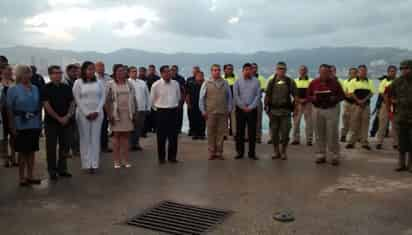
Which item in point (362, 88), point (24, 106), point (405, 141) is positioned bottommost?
point (405, 141)

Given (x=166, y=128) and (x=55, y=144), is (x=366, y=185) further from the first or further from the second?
(x=55, y=144)

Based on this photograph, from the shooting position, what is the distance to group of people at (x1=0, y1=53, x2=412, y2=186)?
21.7 feet

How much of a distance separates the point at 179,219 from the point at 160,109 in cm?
349

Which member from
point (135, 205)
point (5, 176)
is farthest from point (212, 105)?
point (5, 176)

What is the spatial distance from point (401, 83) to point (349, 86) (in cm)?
286

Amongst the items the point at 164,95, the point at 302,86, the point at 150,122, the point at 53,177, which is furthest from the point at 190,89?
the point at 53,177

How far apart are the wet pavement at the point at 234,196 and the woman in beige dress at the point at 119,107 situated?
0.57 meters

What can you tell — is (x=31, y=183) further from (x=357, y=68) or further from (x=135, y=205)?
(x=357, y=68)

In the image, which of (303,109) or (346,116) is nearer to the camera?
(303,109)

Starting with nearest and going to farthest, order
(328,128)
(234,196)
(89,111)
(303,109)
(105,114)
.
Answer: (234,196) → (89,111) → (328,128) → (105,114) → (303,109)

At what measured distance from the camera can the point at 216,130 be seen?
29.2 feet

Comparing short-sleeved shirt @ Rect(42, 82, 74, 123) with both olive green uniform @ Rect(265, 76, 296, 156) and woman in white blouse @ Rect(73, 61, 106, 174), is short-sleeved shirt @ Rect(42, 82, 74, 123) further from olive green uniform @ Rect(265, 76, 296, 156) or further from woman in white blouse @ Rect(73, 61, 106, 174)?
olive green uniform @ Rect(265, 76, 296, 156)

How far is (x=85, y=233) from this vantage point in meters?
4.68

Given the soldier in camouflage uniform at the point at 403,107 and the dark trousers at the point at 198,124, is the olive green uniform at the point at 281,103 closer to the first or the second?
the soldier in camouflage uniform at the point at 403,107
